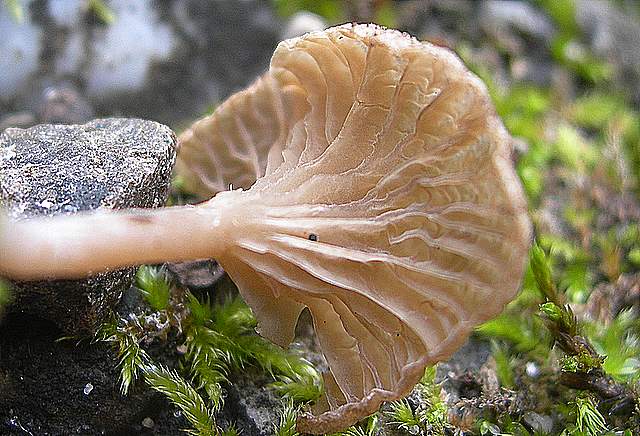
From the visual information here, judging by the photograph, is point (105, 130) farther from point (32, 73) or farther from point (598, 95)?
point (598, 95)

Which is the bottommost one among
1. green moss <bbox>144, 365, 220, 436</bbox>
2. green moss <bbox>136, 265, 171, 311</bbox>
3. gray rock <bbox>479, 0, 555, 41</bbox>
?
green moss <bbox>144, 365, 220, 436</bbox>

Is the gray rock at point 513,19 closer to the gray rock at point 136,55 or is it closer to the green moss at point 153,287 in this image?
the gray rock at point 136,55

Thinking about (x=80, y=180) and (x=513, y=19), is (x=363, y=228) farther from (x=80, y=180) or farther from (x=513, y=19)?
(x=513, y=19)

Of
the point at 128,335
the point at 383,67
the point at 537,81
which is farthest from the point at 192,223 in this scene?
the point at 537,81

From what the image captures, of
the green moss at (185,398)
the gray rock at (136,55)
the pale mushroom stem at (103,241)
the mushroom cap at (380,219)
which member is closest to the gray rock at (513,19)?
the gray rock at (136,55)

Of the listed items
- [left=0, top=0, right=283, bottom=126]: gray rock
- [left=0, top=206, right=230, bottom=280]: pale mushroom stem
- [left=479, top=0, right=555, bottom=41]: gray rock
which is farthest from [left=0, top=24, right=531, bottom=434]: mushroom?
[left=479, top=0, right=555, bottom=41]: gray rock

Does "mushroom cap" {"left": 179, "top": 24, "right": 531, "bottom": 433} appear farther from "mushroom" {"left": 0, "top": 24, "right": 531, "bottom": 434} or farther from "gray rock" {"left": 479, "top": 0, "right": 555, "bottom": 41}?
"gray rock" {"left": 479, "top": 0, "right": 555, "bottom": 41}

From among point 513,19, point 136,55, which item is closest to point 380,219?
point 136,55
